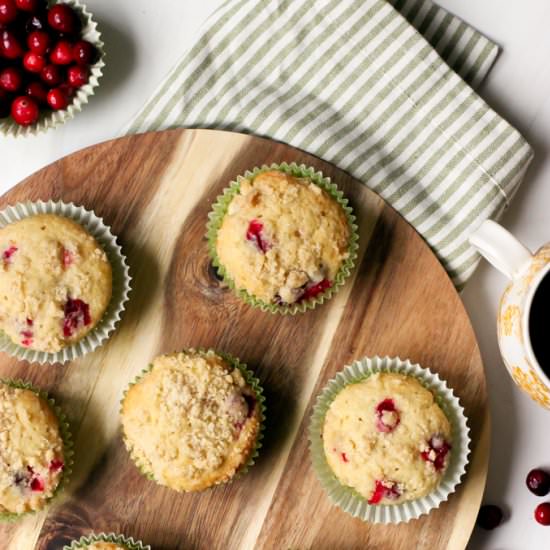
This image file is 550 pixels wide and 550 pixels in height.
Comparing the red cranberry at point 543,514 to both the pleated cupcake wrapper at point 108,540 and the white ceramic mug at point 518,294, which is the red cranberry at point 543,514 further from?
the pleated cupcake wrapper at point 108,540

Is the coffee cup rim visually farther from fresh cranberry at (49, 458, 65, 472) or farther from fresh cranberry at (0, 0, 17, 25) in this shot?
fresh cranberry at (0, 0, 17, 25)

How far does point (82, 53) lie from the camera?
2.99m

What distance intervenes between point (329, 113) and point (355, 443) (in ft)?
3.73

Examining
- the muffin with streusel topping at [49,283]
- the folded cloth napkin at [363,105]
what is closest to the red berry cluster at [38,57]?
the folded cloth napkin at [363,105]

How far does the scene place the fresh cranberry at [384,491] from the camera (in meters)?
2.71

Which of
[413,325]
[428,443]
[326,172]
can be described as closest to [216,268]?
[326,172]

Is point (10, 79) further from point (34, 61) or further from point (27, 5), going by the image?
point (27, 5)

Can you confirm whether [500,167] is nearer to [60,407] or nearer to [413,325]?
[413,325]

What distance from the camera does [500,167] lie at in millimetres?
2953

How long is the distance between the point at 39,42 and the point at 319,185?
3.57 feet

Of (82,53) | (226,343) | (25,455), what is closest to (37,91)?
(82,53)

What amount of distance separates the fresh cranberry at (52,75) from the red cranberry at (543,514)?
7.53ft

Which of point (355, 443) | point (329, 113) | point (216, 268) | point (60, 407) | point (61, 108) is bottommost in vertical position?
point (60, 407)

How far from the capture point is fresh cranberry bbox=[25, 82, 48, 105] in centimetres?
300
